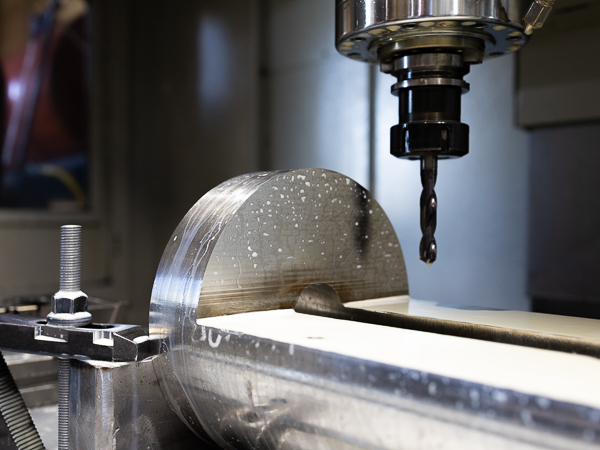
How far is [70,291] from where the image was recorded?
524 millimetres

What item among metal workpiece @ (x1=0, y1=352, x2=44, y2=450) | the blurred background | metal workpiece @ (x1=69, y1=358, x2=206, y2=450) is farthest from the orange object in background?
metal workpiece @ (x1=69, y1=358, x2=206, y2=450)

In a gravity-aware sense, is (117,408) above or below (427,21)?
below

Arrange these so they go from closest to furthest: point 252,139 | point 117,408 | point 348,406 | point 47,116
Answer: point 348,406
point 117,408
point 252,139
point 47,116

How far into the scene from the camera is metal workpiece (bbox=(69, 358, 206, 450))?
0.47 metres

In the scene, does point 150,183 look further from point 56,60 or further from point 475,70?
point 475,70

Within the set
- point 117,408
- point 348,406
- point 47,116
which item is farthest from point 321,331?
point 47,116

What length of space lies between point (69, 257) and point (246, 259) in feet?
0.55

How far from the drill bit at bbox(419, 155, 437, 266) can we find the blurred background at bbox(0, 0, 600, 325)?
0.47 metres

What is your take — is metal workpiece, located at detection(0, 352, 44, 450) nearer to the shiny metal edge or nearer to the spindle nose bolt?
the spindle nose bolt

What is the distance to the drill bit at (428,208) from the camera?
0.55 meters

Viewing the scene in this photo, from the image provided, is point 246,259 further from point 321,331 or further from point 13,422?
point 13,422

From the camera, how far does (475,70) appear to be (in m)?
1.32

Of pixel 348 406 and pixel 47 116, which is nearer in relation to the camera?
pixel 348 406

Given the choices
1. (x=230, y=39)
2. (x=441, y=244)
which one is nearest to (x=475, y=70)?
(x=441, y=244)
